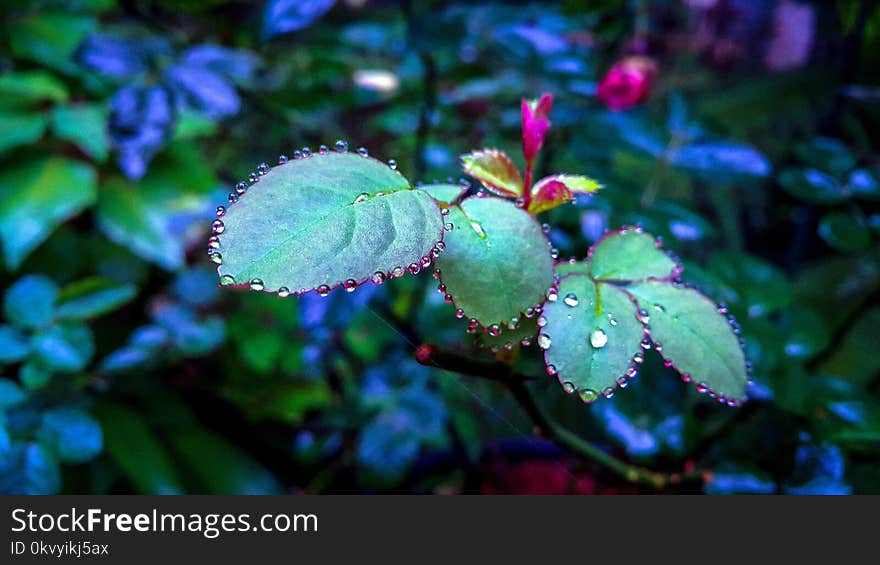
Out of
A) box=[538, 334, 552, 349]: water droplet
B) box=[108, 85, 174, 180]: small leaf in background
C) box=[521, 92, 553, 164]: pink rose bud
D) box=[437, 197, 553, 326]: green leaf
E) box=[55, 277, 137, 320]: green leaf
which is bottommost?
box=[55, 277, 137, 320]: green leaf

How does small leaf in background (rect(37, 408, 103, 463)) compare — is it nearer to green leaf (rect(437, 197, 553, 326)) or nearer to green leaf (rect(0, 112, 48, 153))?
green leaf (rect(437, 197, 553, 326))

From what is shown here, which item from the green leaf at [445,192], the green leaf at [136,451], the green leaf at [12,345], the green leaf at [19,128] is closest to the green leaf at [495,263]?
the green leaf at [445,192]

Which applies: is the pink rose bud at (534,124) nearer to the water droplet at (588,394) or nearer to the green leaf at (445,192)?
the green leaf at (445,192)

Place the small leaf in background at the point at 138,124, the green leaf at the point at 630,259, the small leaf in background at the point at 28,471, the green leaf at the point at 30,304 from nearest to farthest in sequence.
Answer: the green leaf at the point at 630,259 → the small leaf in background at the point at 28,471 → the green leaf at the point at 30,304 → the small leaf in background at the point at 138,124

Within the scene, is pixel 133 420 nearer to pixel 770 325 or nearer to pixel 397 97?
pixel 397 97

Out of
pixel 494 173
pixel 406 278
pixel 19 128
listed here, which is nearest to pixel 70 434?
pixel 494 173

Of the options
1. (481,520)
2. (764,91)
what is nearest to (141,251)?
(481,520)

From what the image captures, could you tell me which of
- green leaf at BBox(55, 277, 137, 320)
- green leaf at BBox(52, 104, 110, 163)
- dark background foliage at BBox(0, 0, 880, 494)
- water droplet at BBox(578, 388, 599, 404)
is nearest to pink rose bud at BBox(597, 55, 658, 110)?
dark background foliage at BBox(0, 0, 880, 494)
